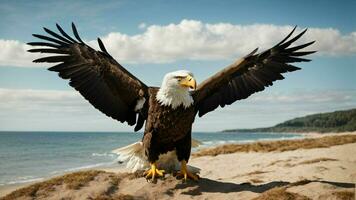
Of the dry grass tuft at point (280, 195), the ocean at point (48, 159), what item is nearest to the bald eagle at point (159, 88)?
the ocean at point (48, 159)

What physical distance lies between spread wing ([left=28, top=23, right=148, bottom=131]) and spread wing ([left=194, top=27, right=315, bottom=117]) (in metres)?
1.28

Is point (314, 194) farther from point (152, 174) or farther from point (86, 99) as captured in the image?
point (86, 99)

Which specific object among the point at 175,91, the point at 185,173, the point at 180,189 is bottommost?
the point at 180,189

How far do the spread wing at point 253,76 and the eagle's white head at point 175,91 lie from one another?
3.70ft

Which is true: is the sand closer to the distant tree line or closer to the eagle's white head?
the eagle's white head

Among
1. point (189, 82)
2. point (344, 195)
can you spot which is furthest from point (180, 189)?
point (344, 195)

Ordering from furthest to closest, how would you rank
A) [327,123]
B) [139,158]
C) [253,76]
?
[327,123] → [253,76] → [139,158]

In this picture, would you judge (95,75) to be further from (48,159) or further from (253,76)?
(48,159)

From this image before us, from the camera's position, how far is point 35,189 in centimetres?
784

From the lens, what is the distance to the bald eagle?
6.66 meters

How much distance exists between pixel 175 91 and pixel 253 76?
2263mm

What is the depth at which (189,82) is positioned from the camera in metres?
6.21

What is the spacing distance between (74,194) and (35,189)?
91cm

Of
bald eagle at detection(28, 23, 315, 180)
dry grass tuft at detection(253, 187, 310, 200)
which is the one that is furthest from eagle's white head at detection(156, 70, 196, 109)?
dry grass tuft at detection(253, 187, 310, 200)
